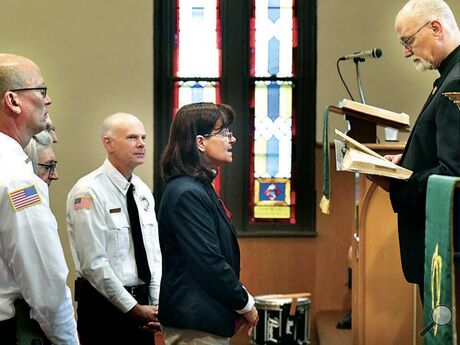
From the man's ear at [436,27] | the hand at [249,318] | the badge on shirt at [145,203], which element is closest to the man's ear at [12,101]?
the hand at [249,318]

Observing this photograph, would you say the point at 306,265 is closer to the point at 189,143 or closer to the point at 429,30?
the point at 189,143

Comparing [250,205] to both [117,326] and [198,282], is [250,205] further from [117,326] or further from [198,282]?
[198,282]

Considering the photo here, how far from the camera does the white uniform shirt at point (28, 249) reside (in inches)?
89.0

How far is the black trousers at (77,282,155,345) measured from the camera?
3645 millimetres

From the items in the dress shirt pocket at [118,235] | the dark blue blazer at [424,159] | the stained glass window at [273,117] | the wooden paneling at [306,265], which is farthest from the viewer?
the stained glass window at [273,117]

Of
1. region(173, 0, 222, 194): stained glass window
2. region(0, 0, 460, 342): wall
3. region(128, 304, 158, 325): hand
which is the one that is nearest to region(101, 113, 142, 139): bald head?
region(128, 304, 158, 325): hand

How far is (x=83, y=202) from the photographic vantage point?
371 centimetres

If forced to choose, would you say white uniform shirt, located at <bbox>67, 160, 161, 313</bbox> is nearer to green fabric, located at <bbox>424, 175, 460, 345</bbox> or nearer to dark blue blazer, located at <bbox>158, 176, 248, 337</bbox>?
dark blue blazer, located at <bbox>158, 176, 248, 337</bbox>

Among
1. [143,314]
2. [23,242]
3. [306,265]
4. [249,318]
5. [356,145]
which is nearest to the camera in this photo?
[23,242]

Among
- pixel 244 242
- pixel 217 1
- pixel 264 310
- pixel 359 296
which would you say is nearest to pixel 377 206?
pixel 359 296

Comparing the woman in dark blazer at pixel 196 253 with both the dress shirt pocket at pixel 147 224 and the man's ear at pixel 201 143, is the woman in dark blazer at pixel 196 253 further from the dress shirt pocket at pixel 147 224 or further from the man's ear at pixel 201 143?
the dress shirt pocket at pixel 147 224

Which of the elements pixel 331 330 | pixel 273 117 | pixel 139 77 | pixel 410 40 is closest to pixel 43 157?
pixel 410 40

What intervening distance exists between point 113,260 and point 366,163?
1.59 m

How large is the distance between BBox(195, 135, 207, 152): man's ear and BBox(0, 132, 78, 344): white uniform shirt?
91 centimetres
